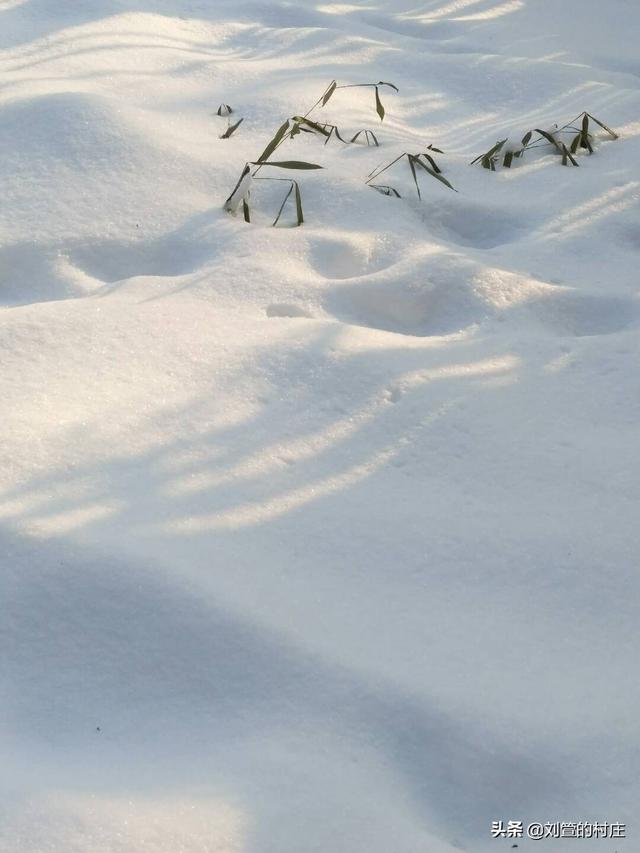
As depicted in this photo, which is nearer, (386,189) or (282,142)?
(386,189)

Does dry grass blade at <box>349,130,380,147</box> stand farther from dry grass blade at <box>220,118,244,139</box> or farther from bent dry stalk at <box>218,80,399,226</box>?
dry grass blade at <box>220,118,244,139</box>

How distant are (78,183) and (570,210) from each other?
954 millimetres

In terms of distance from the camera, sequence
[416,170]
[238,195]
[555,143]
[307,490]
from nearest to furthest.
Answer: [307,490] < [238,195] < [416,170] < [555,143]

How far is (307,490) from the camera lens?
1.29m

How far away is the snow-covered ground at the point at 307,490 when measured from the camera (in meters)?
1.01

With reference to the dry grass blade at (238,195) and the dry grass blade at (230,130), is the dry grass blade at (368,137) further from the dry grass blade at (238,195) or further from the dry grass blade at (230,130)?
the dry grass blade at (238,195)

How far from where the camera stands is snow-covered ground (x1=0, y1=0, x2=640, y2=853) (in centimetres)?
101

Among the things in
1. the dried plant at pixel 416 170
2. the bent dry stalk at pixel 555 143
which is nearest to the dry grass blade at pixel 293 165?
the dried plant at pixel 416 170

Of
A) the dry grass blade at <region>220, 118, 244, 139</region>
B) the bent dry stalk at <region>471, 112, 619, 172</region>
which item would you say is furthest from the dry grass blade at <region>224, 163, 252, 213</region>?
the bent dry stalk at <region>471, 112, 619, 172</region>

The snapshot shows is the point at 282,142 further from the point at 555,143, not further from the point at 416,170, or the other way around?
the point at 555,143

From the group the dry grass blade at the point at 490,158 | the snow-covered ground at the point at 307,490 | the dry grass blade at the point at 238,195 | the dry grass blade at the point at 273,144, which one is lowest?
the snow-covered ground at the point at 307,490

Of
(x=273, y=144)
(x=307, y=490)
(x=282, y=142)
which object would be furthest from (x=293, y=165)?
(x=307, y=490)

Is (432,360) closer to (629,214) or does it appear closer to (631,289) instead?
(631,289)

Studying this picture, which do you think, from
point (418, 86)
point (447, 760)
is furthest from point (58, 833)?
point (418, 86)
